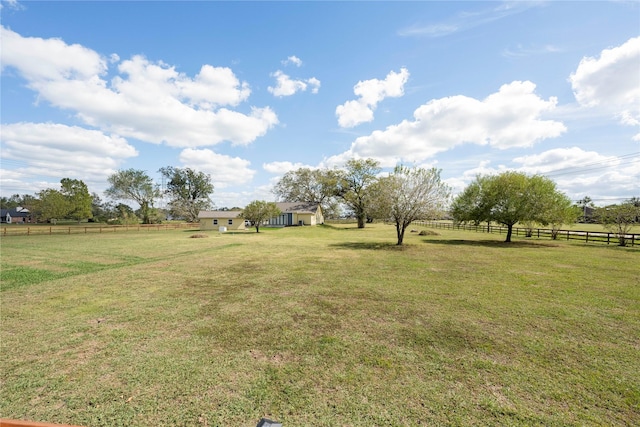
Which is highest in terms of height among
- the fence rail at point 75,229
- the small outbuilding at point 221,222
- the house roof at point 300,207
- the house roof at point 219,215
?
the house roof at point 300,207

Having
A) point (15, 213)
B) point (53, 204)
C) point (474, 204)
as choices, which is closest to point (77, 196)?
point (53, 204)

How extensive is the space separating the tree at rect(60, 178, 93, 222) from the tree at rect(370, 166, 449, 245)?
6590 centimetres

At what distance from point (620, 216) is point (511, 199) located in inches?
334

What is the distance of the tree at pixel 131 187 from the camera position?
55906 millimetres

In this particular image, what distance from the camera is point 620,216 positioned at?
21.2 m

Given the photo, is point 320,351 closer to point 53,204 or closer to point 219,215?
point 219,215

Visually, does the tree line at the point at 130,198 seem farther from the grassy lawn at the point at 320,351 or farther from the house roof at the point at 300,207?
the grassy lawn at the point at 320,351

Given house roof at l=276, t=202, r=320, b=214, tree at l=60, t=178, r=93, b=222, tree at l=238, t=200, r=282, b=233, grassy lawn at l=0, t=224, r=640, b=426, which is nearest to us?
grassy lawn at l=0, t=224, r=640, b=426

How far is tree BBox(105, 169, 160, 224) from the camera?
5591 centimetres

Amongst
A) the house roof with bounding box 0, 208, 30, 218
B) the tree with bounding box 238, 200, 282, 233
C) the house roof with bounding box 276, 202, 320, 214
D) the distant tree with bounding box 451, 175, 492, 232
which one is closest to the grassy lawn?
the distant tree with bounding box 451, 175, 492, 232

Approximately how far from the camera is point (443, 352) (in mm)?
4590

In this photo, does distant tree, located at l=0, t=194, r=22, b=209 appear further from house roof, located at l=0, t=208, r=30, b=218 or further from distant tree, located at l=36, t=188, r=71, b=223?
distant tree, located at l=36, t=188, r=71, b=223

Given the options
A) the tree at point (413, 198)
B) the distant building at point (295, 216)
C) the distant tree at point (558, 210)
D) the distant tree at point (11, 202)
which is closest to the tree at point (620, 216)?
the distant tree at point (558, 210)

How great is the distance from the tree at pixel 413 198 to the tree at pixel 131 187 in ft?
182
